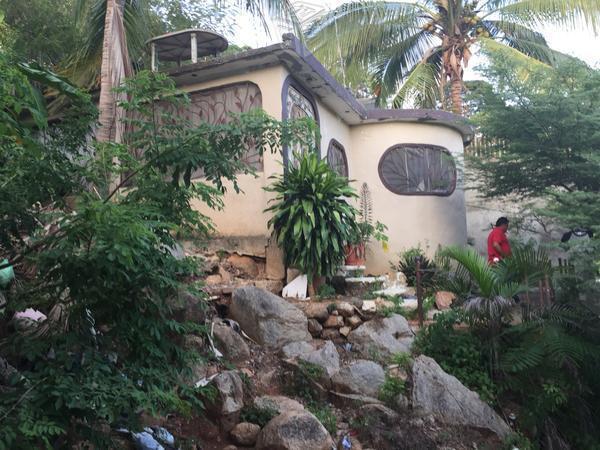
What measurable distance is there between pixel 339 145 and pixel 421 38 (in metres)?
5.84

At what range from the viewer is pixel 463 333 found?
750 centimetres

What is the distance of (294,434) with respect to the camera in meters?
5.32

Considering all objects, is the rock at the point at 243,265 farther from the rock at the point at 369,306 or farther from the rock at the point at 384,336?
the rock at the point at 384,336

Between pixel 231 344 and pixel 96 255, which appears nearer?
pixel 96 255

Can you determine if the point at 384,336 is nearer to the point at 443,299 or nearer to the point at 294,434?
the point at 443,299

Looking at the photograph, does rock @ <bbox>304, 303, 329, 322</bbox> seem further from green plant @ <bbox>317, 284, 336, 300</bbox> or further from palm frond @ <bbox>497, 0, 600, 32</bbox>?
palm frond @ <bbox>497, 0, 600, 32</bbox>

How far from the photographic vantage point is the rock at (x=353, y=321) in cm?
778

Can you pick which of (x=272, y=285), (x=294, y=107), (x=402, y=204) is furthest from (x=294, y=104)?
(x=402, y=204)

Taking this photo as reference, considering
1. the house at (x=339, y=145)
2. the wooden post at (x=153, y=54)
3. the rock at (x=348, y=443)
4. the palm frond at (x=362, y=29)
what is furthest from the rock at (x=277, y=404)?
the palm frond at (x=362, y=29)

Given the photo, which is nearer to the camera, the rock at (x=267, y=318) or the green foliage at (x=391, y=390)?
the green foliage at (x=391, y=390)

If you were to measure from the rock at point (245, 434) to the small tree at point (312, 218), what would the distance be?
3.03 metres

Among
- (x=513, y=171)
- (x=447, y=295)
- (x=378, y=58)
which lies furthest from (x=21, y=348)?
(x=378, y=58)

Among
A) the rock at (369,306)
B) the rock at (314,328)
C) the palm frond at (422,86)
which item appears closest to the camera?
the rock at (314,328)

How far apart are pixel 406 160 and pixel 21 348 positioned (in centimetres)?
969
